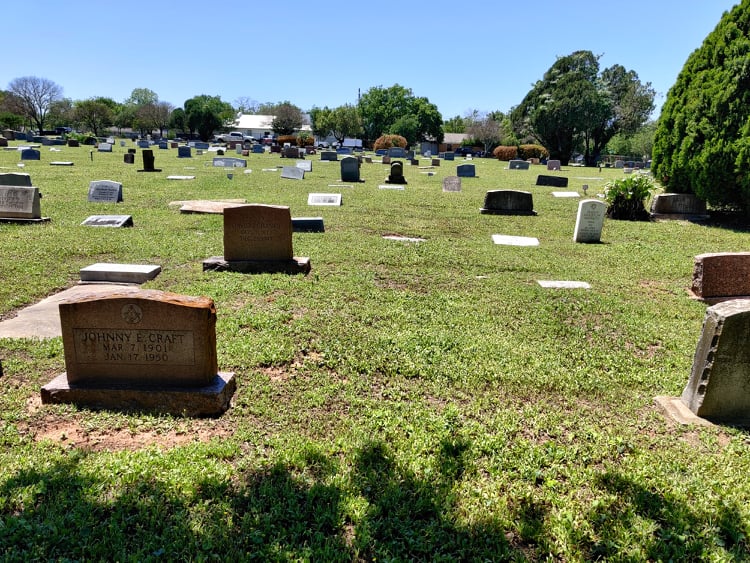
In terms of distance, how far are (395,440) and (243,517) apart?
3.86 feet

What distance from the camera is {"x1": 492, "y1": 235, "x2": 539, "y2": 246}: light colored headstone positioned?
1025cm

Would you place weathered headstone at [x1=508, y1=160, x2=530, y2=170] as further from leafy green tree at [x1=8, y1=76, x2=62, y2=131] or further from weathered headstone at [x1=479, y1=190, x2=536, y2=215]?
leafy green tree at [x1=8, y1=76, x2=62, y2=131]

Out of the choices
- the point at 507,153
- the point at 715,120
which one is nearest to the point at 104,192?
the point at 715,120

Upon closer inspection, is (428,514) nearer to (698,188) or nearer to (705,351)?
(705,351)

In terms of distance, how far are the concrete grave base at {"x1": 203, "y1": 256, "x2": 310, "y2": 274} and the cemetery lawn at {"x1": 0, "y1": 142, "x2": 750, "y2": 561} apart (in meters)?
0.23

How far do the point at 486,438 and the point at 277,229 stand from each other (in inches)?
197

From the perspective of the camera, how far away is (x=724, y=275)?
6746 millimetres

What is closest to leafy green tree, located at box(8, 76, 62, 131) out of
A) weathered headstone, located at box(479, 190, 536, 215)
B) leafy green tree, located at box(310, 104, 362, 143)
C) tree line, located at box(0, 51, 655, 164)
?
tree line, located at box(0, 51, 655, 164)

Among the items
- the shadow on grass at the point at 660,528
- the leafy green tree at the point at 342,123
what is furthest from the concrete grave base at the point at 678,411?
the leafy green tree at the point at 342,123

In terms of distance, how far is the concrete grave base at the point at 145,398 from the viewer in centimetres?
377

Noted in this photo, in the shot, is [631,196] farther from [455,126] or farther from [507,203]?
[455,126]

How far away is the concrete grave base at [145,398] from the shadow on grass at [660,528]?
2.65 m

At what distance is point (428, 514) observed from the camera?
284cm

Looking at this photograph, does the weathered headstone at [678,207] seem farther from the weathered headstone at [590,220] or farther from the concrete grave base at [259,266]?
the concrete grave base at [259,266]
